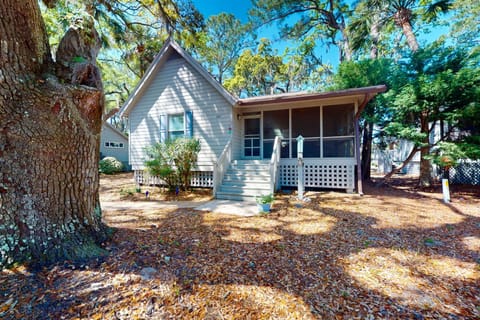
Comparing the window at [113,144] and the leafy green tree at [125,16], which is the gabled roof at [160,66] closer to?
the leafy green tree at [125,16]

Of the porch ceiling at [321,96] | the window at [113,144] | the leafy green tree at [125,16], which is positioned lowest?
the window at [113,144]

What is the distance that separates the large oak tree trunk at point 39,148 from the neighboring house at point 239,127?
15.1 feet

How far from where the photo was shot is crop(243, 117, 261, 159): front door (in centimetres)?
891

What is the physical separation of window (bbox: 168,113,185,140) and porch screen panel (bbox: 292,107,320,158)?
15.5 ft

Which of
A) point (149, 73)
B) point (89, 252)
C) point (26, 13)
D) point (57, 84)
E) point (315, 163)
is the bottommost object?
point (89, 252)

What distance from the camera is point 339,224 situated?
4.18m

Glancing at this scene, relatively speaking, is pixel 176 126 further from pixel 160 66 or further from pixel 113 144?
pixel 113 144

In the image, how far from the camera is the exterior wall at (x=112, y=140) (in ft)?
61.4

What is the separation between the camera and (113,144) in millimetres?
19922

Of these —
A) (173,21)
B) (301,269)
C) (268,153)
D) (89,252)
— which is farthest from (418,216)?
(173,21)

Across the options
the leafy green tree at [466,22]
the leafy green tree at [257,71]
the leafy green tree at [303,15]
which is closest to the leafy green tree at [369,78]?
the leafy green tree at [303,15]

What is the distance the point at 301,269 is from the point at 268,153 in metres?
6.41

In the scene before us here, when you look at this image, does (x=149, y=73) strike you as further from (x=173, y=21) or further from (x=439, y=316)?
(x=439, y=316)

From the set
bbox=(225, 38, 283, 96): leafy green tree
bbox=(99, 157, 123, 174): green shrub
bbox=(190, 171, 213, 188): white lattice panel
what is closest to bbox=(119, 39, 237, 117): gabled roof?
bbox=(190, 171, 213, 188): white lattice panel
